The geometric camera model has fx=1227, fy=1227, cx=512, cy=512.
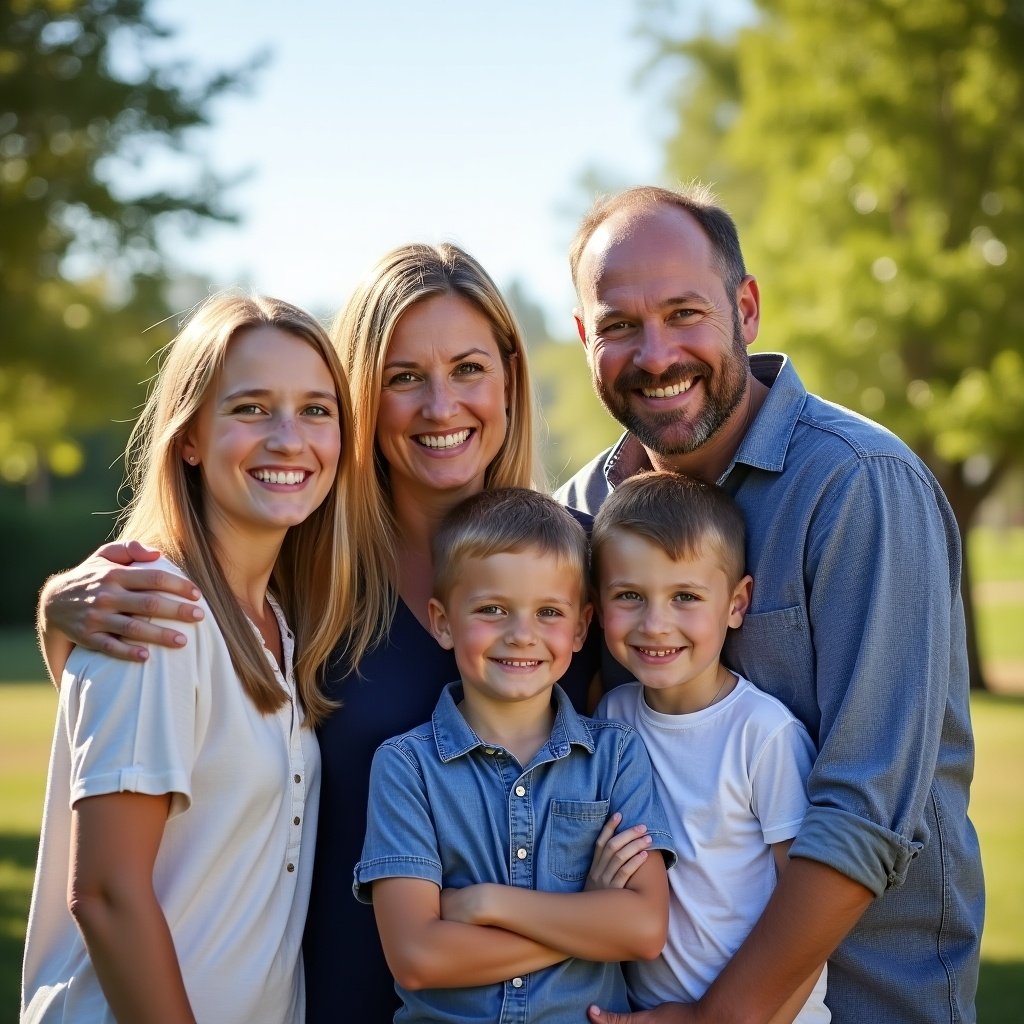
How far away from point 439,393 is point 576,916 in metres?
1.51

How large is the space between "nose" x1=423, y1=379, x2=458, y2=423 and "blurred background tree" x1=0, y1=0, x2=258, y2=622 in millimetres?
14231

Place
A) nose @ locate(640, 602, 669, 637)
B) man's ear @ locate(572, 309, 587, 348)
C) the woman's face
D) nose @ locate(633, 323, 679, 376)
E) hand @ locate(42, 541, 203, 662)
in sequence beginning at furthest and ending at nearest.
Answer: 1. man's ear @ locate(572, 309, 587, 348)
2. the woman's face
3. nose @ locate(633, 323, 679, 376)
4. nose @ locate(640, 602, 669, 637)
5. hand @ locate(42, 541, 203, 662)

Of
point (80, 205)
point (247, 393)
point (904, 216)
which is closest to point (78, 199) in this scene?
point (80, 205)

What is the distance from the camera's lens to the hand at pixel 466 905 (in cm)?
273

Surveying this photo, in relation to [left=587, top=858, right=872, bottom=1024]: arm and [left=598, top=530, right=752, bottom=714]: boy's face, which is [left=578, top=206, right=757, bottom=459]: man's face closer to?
[left=598, top=530, right=752, bottom=714]: boy's face

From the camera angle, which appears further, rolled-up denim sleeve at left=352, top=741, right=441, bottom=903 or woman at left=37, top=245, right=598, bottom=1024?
woman at left=37, top=245, right=598, bottom=1024

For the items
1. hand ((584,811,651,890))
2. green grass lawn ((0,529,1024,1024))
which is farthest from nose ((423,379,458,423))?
green grass lawn ((0,529,1024,1024))

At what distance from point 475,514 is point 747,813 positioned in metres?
1.01

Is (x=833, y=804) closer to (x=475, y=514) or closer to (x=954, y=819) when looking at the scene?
(x=954, y=819)

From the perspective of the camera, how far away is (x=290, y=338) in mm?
3199

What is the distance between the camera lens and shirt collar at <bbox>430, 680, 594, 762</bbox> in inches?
117

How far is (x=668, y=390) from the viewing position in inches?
136

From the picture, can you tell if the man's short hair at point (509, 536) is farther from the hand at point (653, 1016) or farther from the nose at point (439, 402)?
the hand at point (653, 1016)

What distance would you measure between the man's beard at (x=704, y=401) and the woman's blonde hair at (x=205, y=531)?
2.77ft
